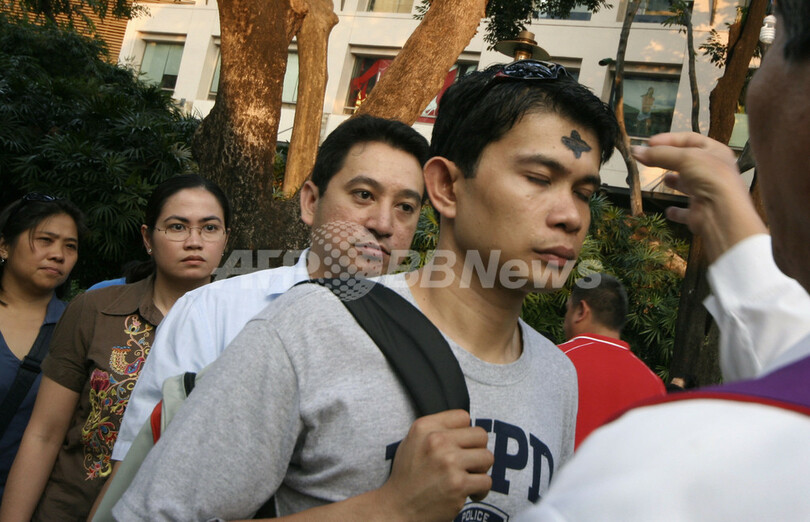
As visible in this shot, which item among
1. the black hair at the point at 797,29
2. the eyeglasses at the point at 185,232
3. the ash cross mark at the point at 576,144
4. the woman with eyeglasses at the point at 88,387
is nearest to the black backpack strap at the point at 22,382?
→ the woman with eyeglasses at the point at 88,387

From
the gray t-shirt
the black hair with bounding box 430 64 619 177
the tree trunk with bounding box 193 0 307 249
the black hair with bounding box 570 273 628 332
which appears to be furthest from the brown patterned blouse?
the tree trunk with bounding box 193 0 307 249

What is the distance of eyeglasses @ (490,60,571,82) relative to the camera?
162cm

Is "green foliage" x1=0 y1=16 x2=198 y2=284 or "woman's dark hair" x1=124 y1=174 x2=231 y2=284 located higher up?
"green foliage" x1=0 y1=16 x2=198 y2=284

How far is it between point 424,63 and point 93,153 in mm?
5530

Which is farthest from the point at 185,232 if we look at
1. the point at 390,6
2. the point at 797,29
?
the point at 390,6

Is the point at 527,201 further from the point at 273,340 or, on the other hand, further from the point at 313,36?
the point at 313,36

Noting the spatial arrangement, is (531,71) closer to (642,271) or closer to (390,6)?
(642,271)

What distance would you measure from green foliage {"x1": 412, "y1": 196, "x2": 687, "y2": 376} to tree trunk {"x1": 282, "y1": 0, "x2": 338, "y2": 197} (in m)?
3.66

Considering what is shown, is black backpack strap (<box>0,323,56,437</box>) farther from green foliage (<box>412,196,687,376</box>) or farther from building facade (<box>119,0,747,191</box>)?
building facade (<box>119,0,747,191</box>)

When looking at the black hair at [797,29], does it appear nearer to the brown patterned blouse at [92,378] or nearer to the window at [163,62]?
the brown patterned blouse at [92,378]

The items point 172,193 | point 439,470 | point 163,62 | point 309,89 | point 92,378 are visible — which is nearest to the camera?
point 439,470

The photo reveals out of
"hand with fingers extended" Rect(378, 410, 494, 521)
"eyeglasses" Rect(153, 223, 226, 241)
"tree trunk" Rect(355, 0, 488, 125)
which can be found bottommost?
"hand with fingers extended" Rect(378, 410, 494, 521)

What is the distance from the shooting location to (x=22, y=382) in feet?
10.4

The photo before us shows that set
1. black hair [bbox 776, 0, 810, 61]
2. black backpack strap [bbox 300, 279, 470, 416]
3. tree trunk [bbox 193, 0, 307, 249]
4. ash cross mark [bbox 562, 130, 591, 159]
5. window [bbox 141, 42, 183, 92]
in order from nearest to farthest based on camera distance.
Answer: black hair [bbox 776, 0, 810, 61], black backpack strap [bbox 300, 279, 470, 416], ash cross mark [bbox 562, 130, 591, 159], tree trunk [bbox 193, 0, 307, 249], window [bbox 141, 42, 183, 92]
